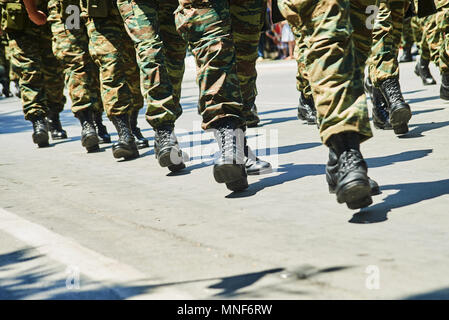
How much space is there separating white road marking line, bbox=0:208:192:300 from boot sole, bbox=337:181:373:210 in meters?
0.95

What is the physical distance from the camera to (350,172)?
10.3 feet

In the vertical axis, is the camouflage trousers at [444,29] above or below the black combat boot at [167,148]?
above

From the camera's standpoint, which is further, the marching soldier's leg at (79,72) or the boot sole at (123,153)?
the marching soldier's leg at (79,72)

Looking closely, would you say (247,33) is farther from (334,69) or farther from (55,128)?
(55,128)

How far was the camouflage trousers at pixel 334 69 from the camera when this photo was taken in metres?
3.20

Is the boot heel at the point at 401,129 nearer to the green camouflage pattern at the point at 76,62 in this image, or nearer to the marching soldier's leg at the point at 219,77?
the marching soldier's leg at the point at 219,77

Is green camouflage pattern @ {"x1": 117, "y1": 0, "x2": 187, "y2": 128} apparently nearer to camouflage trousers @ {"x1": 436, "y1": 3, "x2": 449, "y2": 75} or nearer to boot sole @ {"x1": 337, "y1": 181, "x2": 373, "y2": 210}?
boot sole @ {"x1": 337, "y1": 181, "x2": 373, "y2": 210}

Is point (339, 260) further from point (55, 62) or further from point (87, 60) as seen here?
point (55, 62)

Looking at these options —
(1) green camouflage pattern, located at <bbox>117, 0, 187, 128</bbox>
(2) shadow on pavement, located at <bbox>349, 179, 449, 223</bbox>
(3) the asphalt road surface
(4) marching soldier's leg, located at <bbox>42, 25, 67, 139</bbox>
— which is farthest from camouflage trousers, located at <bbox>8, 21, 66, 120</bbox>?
(2) shadow on pavement, located at <bbox>349, 179, 449, 223</bbox>

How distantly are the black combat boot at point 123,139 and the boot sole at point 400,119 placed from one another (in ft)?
6.37

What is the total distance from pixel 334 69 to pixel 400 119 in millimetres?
2309

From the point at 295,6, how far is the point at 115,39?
2.60 meters

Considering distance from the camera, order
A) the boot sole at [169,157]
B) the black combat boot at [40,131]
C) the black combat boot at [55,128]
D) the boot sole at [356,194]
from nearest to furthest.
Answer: the boot sole at [356,194] → the boot sole at [169,157] → the black combat boot at [40,131] → the black combat boot at [55,128]

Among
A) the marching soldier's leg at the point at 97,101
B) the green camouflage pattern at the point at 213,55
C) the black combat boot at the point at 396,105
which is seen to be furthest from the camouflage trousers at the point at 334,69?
the marching soldier's leg at the point at 97,101
